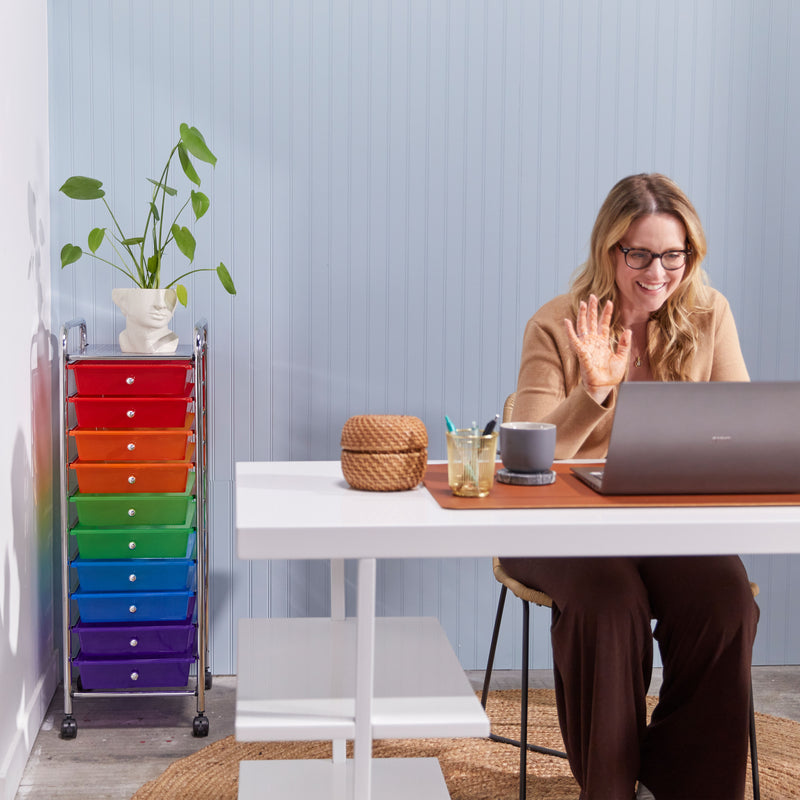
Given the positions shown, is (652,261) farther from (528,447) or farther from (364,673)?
(364,673)

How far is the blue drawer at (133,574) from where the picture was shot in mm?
2316

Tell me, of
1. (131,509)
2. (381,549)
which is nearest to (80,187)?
(131,509)

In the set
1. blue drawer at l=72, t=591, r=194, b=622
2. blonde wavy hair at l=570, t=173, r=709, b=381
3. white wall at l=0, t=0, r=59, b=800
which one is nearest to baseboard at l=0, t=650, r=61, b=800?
white wall at l=0, t=0, r=59, b=800

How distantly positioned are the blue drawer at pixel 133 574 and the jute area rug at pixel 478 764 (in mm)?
409

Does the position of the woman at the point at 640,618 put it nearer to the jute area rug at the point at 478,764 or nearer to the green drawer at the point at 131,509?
the jute area rug at the point at 478,764

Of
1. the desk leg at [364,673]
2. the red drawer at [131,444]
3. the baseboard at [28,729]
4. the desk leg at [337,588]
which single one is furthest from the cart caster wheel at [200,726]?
the desk leg at [364,673]

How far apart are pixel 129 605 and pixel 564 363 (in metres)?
1.21

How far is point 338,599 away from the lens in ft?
5.80

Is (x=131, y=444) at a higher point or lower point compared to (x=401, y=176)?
lower

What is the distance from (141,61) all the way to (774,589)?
2.37 m

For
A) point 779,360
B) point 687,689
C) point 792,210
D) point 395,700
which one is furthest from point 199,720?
point 792,210

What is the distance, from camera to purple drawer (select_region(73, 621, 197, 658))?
92.0 inches

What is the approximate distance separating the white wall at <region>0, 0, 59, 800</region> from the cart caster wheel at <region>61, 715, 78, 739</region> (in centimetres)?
7

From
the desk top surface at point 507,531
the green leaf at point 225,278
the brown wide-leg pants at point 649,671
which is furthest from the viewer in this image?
the green leaf at point 225,278
